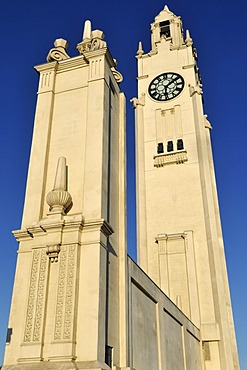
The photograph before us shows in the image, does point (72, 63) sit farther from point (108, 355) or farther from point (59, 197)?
point (108, 355)

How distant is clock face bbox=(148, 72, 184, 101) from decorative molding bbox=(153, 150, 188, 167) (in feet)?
22.5

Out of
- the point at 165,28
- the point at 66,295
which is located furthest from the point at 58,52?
the point at 165,28

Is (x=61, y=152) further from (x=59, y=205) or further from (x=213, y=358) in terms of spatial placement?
(x=213, y=358)

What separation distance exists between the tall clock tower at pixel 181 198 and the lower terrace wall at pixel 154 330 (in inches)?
201

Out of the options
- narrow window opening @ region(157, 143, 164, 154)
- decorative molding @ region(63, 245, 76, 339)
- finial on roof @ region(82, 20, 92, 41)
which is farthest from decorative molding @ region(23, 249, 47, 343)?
narrow window opening @ region(157, 143, 164, 154)

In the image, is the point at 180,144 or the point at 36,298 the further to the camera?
the point at 180,144

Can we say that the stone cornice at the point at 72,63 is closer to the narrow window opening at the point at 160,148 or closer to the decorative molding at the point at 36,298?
the decorative molding at the point at 36,298

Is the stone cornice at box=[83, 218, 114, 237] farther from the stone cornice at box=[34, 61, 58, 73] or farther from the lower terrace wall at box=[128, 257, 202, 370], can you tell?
the stone cornice at box=[34, 61, 58, 73]

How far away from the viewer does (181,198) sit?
33875mm

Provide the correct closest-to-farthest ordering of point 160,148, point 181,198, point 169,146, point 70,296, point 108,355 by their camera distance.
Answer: point 70,296 < point 108,355 < point 181,198 < point 169,146 < point 160,148

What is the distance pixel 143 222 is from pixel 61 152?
62.8ft

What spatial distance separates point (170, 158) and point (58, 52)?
19.4 m

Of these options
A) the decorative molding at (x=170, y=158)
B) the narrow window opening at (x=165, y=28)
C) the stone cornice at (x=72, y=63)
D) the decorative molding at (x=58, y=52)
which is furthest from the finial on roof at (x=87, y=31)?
the narrow window opening at (x=165, y=28)

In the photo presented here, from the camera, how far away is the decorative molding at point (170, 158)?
3556 centimetres
